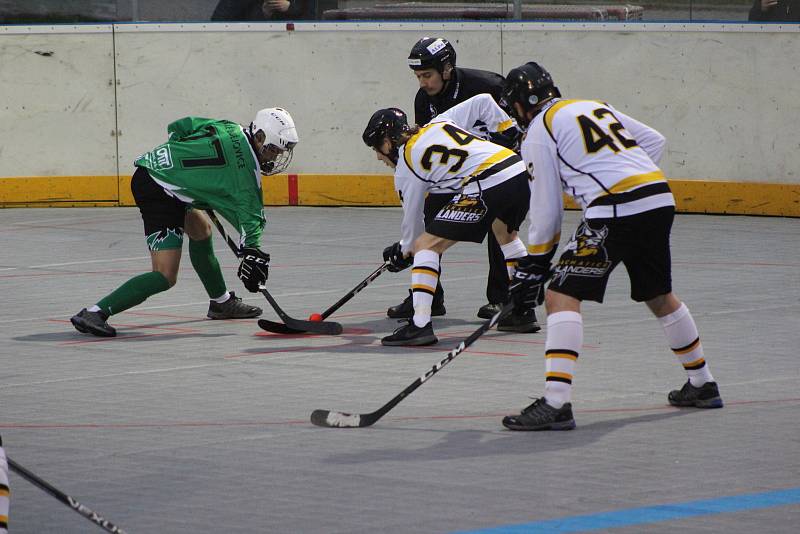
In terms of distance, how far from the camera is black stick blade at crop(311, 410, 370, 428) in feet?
19.0

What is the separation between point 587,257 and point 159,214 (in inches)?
127

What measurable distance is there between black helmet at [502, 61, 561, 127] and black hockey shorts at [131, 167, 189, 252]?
9.31 ft

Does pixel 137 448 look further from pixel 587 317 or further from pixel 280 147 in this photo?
pixel 587 317

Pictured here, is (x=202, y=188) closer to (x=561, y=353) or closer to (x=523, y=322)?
(x=523, y=322)

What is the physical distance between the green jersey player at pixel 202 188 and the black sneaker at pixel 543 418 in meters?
2.56

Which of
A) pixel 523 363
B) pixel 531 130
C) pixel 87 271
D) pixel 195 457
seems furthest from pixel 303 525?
pixel 87 271

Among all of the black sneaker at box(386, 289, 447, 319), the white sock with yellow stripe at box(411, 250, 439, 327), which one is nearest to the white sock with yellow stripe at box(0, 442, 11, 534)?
the white sock with yellow stripe at box(411, 250, 439, 327)

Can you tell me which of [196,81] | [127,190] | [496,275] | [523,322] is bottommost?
[127,190]

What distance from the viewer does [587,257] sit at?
5703mm

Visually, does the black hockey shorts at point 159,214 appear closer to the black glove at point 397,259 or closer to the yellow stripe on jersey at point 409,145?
the black glove at point 397,259

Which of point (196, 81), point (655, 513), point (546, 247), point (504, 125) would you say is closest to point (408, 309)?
point (504, 125)

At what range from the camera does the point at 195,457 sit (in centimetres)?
536

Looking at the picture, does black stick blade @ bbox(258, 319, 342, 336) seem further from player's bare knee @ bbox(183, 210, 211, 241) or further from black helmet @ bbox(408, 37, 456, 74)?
black helmet @ bbox(408, 37, 456, 74)

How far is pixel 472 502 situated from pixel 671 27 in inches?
359
